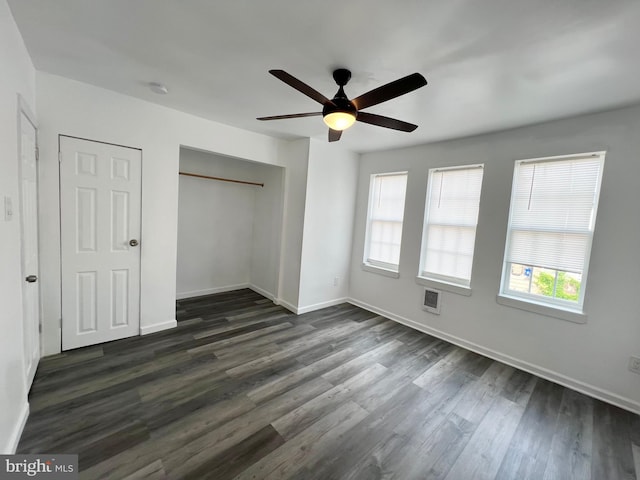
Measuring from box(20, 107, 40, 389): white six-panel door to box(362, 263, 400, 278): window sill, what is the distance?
3.73 meters

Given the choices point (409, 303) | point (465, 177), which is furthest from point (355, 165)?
point (409, 303)

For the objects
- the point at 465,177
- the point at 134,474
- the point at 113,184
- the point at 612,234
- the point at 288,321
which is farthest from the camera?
the point at 288,321

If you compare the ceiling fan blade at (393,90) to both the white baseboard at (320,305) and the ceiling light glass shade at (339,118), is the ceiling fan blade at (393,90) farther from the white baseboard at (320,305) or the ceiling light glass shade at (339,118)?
the white baseboard at (320,305)

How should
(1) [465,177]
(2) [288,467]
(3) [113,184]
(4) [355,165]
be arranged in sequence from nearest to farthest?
(2) [288,467] < (3) [113,184] < (1) [465,177] < (4) [355,165]

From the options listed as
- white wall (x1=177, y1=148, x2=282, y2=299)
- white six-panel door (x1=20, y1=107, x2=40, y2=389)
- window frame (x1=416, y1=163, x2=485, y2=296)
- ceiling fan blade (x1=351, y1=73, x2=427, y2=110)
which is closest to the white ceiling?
ceiling fan blade (x1=351, y1=73, x2=427, y2=110)

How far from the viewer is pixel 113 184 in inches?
106

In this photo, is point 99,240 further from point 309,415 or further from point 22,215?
point 309,415

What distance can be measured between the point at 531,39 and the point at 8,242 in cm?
321

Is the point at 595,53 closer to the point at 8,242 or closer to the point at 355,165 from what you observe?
the point at 355,165

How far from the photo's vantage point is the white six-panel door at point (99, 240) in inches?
98.2

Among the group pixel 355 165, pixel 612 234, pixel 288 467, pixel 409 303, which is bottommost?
pixel 288 467

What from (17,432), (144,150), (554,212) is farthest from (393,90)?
(17,432)

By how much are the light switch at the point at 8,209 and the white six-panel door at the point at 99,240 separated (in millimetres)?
1064

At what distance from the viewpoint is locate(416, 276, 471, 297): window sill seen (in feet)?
10.6
